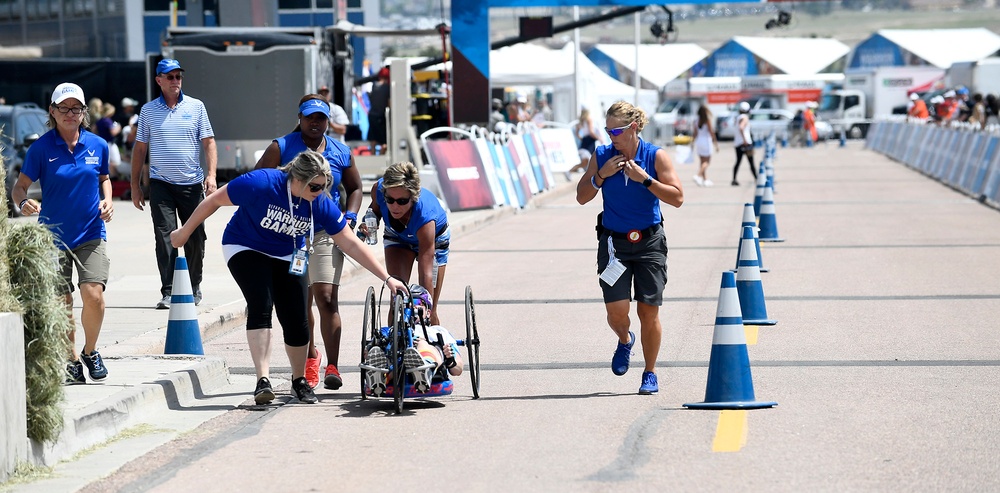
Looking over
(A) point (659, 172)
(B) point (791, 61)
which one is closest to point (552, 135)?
(A) point (659, 172)

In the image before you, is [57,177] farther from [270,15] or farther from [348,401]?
[270,15]

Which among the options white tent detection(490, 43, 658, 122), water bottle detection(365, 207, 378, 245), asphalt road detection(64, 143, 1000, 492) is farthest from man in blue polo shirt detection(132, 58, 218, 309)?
white tent detection(490, 43, 658, 122)

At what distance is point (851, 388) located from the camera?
880 cm

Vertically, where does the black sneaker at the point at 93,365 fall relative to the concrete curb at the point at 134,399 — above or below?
above

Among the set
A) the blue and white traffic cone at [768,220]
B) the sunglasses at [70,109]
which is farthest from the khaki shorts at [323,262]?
the blue and white traffic cone at [768,220]

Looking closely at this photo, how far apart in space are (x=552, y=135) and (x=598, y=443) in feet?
91.5

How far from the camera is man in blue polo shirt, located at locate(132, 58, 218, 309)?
1170 cm

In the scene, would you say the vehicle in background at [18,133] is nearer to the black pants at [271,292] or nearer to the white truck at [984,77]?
the black pants at [271,292]

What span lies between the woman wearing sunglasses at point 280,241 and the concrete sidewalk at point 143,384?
455 mm

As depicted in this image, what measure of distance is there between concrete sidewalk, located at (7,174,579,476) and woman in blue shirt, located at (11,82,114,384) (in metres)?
0.40

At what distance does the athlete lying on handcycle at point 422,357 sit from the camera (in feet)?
Answer: 27.1

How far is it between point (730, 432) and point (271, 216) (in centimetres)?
280

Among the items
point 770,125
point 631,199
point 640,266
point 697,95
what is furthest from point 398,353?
point 697,95

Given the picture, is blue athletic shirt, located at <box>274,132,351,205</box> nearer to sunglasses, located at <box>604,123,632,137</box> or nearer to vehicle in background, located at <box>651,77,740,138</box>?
sunglasses, located at <box>604,123,632,137</box>
